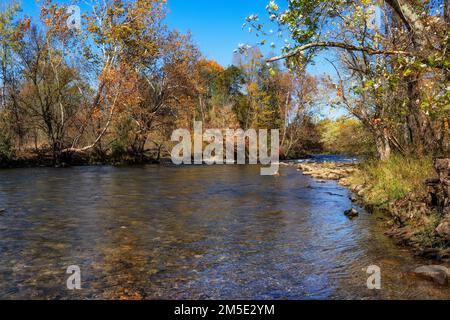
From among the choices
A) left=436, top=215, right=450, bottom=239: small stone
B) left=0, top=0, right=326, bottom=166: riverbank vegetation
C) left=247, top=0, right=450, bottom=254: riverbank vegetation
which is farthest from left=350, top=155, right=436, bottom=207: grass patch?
left=0, top=0, right=326, bottom=166: riverbank vegetation

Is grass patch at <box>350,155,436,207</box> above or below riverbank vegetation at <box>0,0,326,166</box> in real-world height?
below

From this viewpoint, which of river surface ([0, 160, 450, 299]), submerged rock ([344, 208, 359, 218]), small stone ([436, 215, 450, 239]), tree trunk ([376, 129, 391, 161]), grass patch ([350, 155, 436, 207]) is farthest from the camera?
tree trunk ([376, 129, 391, 161])

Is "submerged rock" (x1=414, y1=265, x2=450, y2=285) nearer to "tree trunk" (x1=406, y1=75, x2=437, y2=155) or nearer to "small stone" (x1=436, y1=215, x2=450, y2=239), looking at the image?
"small stone" (x1=436, y1=215, x2=450, y2=239)

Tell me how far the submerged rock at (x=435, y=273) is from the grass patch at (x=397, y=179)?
435cm

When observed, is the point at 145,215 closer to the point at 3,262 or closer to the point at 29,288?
the point at 3,262

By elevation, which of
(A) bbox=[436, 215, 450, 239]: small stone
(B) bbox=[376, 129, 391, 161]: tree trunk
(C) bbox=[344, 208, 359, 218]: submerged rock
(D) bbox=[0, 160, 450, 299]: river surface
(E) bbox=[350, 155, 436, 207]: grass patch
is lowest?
(D) bbox=[0, 160, 450, 299]: river surface

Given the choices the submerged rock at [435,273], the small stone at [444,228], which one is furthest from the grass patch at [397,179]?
the submerged rock at [435,273]

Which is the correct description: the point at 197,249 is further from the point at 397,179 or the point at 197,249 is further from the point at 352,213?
the point at 397,179

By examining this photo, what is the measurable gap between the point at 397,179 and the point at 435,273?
8.36 meters

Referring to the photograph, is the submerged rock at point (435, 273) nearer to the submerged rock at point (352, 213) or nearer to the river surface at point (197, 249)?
the river surface at point (197, 249)

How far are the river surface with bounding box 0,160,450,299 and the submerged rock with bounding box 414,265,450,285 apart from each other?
0.65 feet

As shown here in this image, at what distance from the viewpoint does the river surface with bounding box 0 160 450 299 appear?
7043mm

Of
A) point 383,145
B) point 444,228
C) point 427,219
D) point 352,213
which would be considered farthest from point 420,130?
point 444,228

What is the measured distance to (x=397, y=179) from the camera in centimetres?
1512
